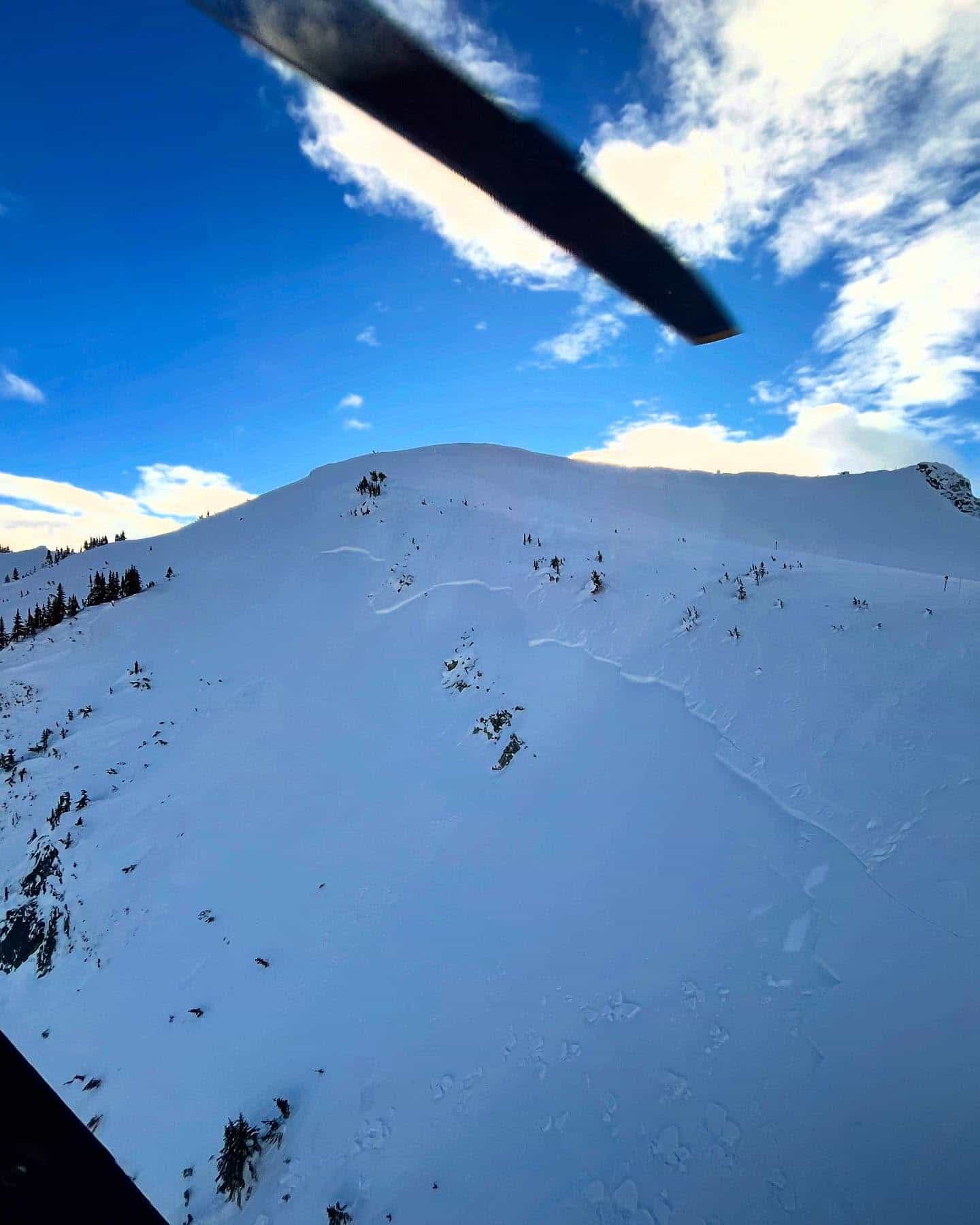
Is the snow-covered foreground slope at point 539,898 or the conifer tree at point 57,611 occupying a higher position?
the conifer tree at point 57,611

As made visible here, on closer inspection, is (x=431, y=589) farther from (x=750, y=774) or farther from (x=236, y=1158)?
(x=236, y=1158)

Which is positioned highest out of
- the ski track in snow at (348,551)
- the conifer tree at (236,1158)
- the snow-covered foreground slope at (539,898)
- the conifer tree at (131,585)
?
the ski track in snow at (348,551)

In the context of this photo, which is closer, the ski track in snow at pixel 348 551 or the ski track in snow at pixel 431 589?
the ski track in snow at pixel 431 589

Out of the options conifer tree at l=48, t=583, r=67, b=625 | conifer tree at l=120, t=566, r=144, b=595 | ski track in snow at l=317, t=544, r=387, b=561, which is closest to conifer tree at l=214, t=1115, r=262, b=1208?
ski track in snow at l=317, t=544, r=387, b=561

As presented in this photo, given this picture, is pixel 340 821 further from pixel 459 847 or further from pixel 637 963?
pixel 637 963

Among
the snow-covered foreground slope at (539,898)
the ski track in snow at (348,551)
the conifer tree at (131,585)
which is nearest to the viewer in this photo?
the snow-covered foreground slope at (539,898)

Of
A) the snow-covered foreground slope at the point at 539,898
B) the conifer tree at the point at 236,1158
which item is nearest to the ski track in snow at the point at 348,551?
the snow-covered foreground slope at the point at 539,898

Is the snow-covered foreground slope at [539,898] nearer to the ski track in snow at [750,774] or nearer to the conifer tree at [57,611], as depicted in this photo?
the ski track in snow at [750,774]

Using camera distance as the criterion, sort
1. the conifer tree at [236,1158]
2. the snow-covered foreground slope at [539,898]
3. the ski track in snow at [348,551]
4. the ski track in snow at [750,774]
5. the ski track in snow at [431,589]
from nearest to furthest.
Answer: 1. the snow-covered foreground slope at [539,898]
2. the ski track in snow at [750,774]
3. the conifer tree at [236,1158]
4. the ski track in snow at [431,589]
5. the ski track in snow at [348,551]

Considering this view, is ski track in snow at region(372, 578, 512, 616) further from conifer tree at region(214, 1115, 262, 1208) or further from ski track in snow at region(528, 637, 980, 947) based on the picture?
conifer tree at region(214, 1115, 262, 1208)

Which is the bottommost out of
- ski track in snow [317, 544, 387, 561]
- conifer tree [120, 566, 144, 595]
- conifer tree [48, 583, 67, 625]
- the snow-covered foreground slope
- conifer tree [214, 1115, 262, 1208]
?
conifer tree [214, 1115, 262, 1208]
